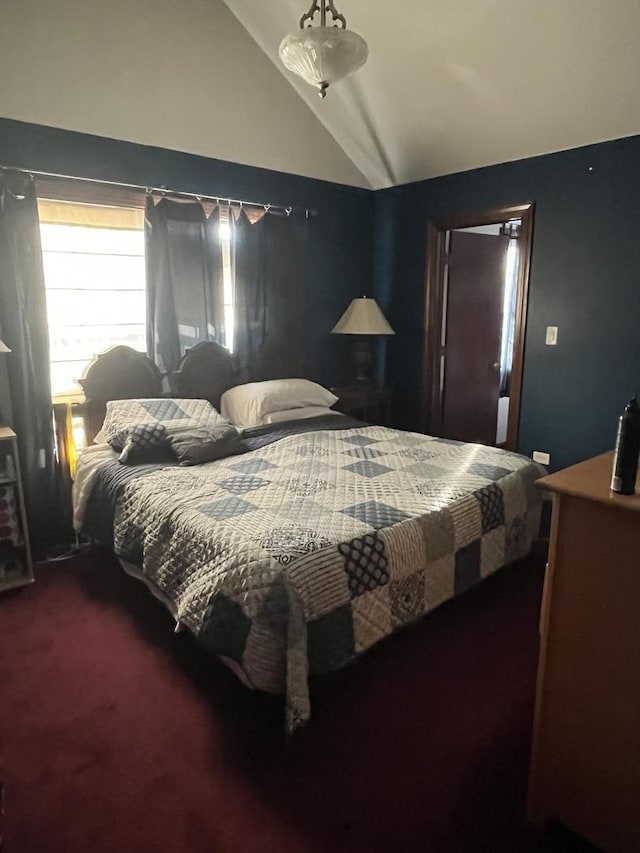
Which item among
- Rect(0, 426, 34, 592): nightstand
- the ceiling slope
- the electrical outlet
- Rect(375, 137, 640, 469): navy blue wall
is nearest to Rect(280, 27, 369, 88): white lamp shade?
the ceiling slope

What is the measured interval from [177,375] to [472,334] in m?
Answer: 2.48

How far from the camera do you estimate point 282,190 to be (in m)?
3.95

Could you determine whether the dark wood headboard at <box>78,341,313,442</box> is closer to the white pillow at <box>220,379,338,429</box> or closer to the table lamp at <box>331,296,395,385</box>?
the white pillow at <box>220,379,338,429</box>

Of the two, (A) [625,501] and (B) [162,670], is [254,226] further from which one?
(A) [625,501]

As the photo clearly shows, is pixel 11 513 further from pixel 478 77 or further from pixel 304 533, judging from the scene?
pixel 478 77

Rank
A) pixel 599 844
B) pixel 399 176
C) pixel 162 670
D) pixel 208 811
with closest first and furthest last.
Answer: pixel 599 844, pixel 208 811, pixel 162 670, pixel 399 176

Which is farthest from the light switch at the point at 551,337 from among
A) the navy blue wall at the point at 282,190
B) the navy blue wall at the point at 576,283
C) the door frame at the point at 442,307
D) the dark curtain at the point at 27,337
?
the dark curtain at the point at 27,337

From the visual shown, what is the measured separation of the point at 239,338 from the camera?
151 inches

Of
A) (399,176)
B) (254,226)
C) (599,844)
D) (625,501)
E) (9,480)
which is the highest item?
(399,176)

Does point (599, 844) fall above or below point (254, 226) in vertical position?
below

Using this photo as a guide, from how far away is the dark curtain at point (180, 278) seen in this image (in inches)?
133

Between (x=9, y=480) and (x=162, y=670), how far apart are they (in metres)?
1.25

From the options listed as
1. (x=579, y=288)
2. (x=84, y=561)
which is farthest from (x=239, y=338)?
(x=579, y=288)

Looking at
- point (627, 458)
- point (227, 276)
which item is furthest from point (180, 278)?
point (627, 458)
